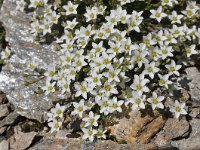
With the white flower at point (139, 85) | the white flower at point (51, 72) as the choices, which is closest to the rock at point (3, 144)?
the white flower at point (51, 72)

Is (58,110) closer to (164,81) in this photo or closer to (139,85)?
(139,85)

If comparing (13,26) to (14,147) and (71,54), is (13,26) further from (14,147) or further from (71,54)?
(14,147)

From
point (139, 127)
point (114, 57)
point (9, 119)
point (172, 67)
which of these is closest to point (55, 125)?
point (9, 119)

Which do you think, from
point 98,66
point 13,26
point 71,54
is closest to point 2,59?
point 13,26

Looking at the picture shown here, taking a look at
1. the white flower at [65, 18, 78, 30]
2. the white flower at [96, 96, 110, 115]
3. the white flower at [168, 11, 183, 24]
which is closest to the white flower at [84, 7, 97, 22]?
the white flower at [65, 18, 78, 30]

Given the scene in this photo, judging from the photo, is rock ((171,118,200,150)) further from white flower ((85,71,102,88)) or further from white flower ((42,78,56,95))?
white flower ((42,78,56,95))
